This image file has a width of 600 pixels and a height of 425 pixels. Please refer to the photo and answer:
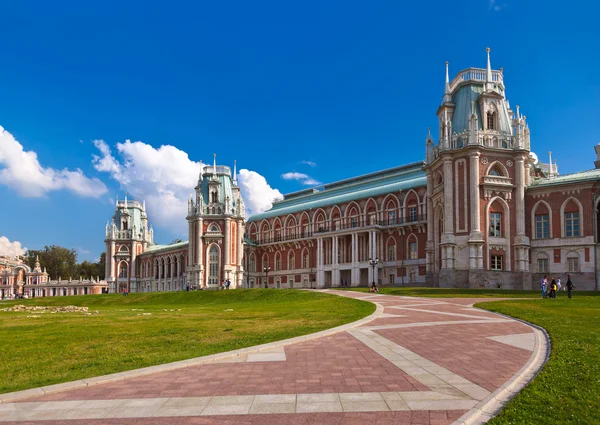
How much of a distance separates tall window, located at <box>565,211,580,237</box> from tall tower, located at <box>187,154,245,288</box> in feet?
155

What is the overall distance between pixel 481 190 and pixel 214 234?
43661 millimetres

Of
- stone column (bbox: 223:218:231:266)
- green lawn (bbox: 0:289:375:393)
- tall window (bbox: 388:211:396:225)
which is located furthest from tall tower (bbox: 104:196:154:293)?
green lawn (bbox: 0:289:375:393)

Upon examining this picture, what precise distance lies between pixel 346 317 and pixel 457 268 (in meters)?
32.1

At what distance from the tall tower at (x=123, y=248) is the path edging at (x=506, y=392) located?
337 feet

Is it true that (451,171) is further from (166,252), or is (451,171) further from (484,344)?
(166,252)

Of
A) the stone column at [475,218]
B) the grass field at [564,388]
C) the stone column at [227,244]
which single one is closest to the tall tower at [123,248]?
the stone column at [227,244]

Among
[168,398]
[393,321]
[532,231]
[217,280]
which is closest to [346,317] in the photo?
[393,321]

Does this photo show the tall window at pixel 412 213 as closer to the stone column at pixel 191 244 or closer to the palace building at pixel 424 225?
the palace building at pixel 424 225

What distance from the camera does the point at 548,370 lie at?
385 inches

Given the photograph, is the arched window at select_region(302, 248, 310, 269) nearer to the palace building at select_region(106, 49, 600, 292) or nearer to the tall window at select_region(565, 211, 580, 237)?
the palace building at select_region(106, 49, 600, 292)

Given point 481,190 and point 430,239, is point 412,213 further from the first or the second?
point 481,190

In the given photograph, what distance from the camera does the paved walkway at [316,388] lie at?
7668 millimetres

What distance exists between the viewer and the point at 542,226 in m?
50.3

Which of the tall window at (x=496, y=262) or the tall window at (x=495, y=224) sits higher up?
the tall window at (x=495, y=224)
